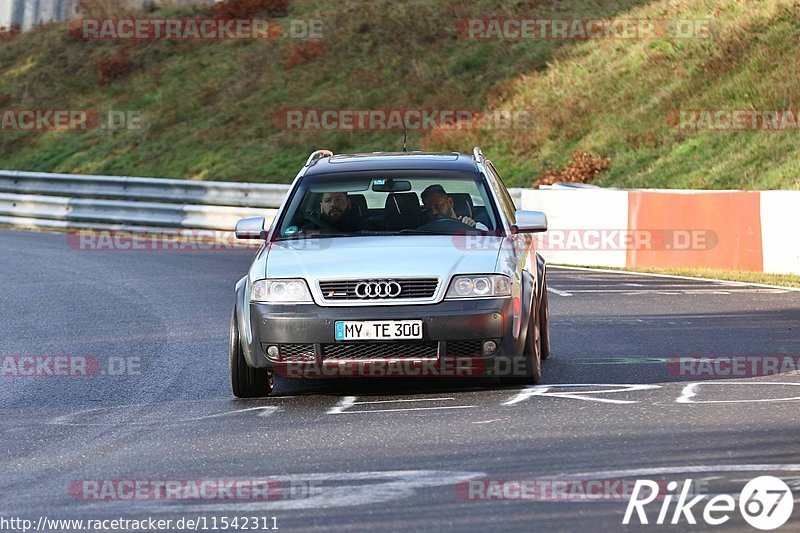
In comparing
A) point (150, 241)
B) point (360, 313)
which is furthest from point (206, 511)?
point (150, 241)

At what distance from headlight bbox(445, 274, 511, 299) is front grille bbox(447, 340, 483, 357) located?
0.28 meters

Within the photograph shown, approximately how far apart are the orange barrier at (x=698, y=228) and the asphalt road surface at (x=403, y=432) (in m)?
4.97

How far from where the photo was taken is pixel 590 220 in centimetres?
2209

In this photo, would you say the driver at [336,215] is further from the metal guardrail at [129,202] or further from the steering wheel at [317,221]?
the metal guardrail at [129,202]

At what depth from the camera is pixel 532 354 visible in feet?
32.2

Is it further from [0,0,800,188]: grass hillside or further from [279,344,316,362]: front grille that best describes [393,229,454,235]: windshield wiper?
[0,0,800,188]: grass hillside

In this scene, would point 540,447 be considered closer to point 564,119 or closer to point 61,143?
point 564,119

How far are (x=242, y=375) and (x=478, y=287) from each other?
162 cm

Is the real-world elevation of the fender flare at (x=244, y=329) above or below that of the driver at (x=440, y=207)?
below

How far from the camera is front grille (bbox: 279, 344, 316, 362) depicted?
9.44m

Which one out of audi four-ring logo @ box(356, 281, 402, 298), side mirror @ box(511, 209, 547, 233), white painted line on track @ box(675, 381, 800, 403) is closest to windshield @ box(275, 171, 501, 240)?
side mirror @ box(511, 209, 547, 233)

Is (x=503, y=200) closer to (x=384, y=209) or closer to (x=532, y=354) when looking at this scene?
(x=384, y=209)

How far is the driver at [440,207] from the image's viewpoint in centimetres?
1047

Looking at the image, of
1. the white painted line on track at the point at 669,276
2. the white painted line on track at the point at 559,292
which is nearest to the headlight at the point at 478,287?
the white painted line on track at the point at 559,292
